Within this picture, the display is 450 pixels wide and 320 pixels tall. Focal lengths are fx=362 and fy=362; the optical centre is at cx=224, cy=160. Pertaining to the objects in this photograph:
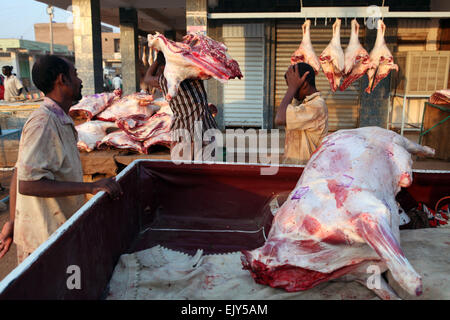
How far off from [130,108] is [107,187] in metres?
3.39

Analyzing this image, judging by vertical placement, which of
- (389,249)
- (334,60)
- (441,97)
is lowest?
(389,249)

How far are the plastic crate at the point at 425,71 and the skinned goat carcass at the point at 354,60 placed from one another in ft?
9.93

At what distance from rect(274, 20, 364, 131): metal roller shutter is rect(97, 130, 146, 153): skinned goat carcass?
223 inches

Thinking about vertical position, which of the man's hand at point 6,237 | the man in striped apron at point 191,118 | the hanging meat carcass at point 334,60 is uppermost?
the hanging meat carcass at point 334,60

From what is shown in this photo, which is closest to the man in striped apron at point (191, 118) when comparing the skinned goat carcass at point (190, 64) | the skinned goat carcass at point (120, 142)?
the skinned goat carcass at point (190, 64)

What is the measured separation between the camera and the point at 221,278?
6.66ft

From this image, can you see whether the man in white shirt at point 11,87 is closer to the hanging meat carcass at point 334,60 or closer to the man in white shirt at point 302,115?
the hanging meat carcass at point 334,60

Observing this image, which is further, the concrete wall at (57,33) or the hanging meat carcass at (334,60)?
the concrete wall at (57,33)

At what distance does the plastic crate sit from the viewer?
25.7 feet

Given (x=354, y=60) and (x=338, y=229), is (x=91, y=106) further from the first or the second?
(x=338, y=229)

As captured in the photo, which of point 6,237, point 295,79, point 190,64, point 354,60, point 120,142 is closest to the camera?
point 6,237

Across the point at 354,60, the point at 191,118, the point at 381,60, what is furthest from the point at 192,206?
the point at 381,60

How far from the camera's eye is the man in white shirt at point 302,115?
295 centimetres

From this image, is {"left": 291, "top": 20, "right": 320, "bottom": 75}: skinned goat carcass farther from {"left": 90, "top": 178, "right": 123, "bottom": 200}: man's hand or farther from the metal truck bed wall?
{"left": 90, "top": 178, "right": 123, "bottom": 200}: man's hand
